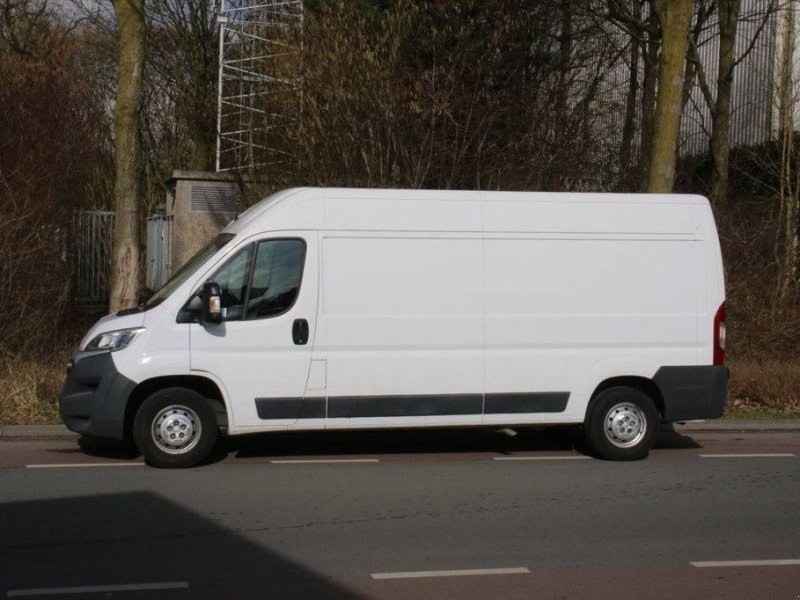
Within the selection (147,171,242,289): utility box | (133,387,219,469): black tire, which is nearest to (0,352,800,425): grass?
(133,387,219,469): black tire

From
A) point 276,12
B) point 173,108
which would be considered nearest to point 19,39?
point 173,108

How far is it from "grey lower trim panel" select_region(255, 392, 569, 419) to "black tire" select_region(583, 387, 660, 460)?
39cm

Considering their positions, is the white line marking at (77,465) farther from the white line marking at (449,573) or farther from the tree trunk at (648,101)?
the tree trunk at (648,101)

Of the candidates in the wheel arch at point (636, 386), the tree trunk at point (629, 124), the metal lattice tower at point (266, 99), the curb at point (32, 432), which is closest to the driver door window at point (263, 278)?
the curb at point (32, 432)

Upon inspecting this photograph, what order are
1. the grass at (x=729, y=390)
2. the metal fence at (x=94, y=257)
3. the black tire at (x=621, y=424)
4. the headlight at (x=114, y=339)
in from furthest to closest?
the metal fence at (x=94, y=257) → the grass at (x=729, y=390) → the black tire at (x=621, y=424) → the headlight at (x=114, y=339)

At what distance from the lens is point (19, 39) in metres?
25.9

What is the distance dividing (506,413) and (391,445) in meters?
1.64

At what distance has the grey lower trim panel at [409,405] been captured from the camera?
9547 millimetres

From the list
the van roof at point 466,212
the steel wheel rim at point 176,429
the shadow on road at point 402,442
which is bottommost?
the shadow on road at point 402,442

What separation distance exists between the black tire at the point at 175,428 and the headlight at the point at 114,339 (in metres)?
0.52

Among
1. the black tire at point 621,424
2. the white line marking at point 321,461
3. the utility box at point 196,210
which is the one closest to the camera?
the white line marking at point 321,461

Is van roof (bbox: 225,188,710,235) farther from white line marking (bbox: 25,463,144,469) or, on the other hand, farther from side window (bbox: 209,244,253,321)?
white line marking (bbox: 25,463,144,469)

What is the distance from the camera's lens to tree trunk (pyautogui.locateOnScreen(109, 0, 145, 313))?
13.8m

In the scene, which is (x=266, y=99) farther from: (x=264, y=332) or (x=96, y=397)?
(x=96, y=397)
